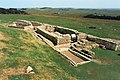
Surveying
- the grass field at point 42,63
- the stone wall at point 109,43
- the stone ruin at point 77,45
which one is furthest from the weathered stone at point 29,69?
the stone wall at point 109,43

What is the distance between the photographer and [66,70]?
20094 millimetres

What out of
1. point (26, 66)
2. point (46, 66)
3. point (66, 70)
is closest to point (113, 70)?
point (66, 70)

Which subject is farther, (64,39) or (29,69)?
(64,39)

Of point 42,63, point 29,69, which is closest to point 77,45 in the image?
point 42,63

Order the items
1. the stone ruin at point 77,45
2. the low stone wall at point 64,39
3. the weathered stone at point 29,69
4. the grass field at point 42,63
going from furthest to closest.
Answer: the low stone wall at point 64,39
the stone ruin at point 77,45
the grass field at point 42,63
the weathered stone at point 29,69

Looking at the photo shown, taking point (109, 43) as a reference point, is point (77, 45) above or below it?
below

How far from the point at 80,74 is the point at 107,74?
8.83 ft

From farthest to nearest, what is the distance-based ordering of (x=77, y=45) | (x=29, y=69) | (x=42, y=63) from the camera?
(x=77, y=45), (x=42, y=63), (x=29, y=69)

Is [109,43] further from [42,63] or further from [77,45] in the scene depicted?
[42,63]

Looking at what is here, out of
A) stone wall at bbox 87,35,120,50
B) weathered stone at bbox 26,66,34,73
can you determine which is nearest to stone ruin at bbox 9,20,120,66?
stone wall at bbox 87,35,120,50

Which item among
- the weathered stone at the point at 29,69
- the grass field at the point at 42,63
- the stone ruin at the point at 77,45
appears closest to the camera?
the weathered stone at the point at 29,69

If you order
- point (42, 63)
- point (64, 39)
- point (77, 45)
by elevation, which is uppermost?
point (64, 39)

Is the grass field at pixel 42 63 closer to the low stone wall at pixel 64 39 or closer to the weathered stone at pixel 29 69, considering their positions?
the weathered stone at pixel 29 69

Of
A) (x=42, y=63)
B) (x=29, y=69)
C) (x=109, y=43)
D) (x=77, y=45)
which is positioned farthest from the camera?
(x=109, y=43)
